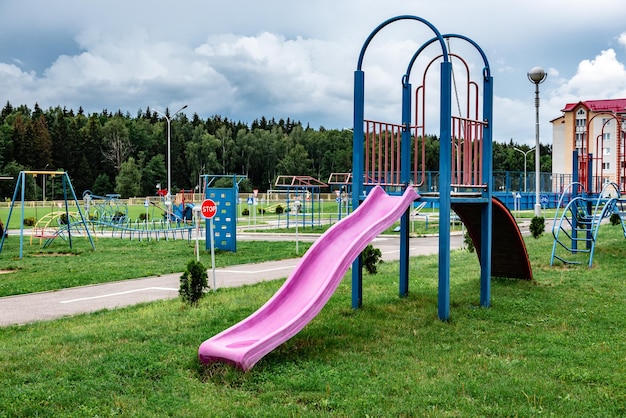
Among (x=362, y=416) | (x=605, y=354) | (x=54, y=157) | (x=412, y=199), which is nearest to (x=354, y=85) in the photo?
(x=412, y=199)


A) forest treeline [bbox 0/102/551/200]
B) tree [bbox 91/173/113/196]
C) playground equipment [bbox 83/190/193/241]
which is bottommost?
playground equipment [bbox 83/190/193/241]

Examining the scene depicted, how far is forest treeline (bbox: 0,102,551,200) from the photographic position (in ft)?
292

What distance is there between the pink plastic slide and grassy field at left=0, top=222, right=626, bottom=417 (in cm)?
19

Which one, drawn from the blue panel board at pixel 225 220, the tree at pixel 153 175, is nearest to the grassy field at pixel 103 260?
the blue panel board at pixel 225 220

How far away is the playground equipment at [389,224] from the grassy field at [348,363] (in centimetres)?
31

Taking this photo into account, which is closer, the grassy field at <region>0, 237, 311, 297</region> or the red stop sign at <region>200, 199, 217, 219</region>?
the red stop sign at <region>200, 199, 217, 219</region>

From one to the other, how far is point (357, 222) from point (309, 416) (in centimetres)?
349

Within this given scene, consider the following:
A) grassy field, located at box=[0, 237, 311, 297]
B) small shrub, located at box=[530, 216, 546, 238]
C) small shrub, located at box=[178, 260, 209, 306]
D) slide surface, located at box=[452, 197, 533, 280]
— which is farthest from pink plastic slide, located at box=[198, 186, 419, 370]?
small shrub, located at box=[530, 216, 546, 238]

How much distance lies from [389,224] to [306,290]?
1312 mm

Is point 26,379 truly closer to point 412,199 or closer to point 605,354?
point 412,199

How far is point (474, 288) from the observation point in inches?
427

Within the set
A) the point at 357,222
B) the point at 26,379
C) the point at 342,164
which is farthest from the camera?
the point at 342,164

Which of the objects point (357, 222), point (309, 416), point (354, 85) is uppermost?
point (354, 85)

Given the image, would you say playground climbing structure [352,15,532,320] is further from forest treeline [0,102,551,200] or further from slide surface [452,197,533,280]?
forest treeline [0,102,551,200]
